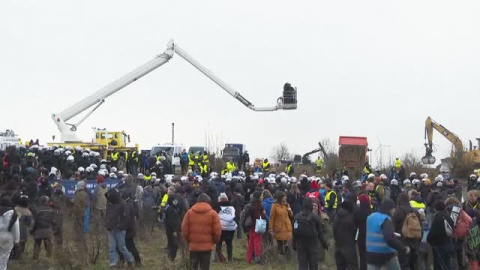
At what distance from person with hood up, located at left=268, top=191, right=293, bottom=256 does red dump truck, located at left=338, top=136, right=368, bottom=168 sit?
2939 centimetres

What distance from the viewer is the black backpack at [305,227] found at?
14.2 meters

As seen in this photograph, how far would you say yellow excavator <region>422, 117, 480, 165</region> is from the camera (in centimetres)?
4803

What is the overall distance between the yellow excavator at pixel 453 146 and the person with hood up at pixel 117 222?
34147 millimetres

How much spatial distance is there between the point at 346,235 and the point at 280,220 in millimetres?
2772

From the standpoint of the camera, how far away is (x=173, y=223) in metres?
16.9

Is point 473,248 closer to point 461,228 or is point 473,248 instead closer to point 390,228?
point 461,228

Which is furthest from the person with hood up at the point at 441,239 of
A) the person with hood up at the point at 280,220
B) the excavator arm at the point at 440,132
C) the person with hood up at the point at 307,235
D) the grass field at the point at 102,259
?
the excavator arm at the point at 440,132

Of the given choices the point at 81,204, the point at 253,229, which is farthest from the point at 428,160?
the point at 81,204

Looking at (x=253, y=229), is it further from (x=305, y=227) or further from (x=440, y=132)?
(x=440, y=132)

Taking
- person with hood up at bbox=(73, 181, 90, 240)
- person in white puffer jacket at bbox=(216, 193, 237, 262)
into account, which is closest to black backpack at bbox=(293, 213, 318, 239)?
person in white puffer jacket at bbox=(216, 193, 237, 262)

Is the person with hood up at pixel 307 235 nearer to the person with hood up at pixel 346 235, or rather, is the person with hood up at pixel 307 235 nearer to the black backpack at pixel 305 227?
the black backpack at pixel 305 227

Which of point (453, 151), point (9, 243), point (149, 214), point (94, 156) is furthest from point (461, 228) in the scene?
point (453, 151)

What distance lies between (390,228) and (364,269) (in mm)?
3251

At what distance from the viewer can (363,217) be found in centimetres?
1418
